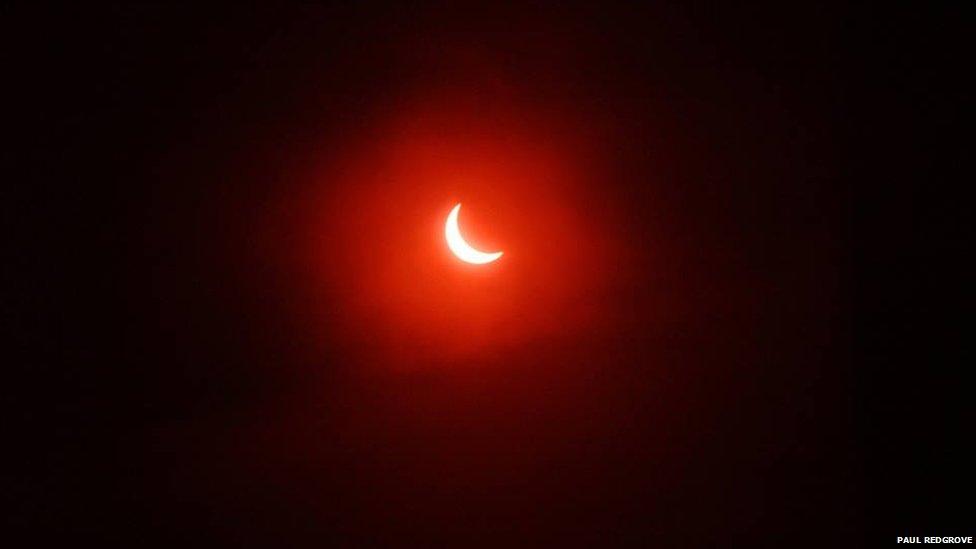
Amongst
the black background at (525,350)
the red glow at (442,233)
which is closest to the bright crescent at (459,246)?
the red glow at (442,233)

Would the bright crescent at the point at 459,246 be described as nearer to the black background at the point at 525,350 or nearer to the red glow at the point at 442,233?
the red glow at the point at 442,233

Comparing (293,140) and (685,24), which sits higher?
(685,24)

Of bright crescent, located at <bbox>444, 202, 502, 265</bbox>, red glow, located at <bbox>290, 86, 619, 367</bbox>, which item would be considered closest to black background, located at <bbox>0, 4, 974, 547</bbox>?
red glow, located at <bbox>290, 86, 619, 367</bbox>

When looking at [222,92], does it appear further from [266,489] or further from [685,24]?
[685,24]

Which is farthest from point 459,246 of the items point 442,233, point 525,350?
point 525,350

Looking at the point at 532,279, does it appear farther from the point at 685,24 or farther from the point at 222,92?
the point at 222,92

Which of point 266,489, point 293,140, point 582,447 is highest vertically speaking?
point 293,140

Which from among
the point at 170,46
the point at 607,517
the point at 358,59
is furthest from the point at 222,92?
the point at 607,517

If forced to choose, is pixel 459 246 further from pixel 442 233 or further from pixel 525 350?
pixel 525 350

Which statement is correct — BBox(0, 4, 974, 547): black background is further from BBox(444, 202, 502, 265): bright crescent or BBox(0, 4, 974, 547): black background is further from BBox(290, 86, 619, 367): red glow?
BBox(444, 202, 502, 265): bright crescent
